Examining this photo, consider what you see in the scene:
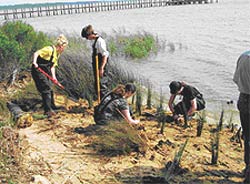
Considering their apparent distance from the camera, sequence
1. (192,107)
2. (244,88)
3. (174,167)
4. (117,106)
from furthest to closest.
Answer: (192,107), (117,106), (174,167), (244,88)

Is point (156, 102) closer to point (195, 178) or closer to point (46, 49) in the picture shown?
point (46, 49)

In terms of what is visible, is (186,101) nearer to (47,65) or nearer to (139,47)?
(47,65)

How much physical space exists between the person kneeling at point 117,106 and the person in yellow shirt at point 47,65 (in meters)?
1.49

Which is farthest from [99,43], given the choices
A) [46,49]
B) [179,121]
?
[179,121]

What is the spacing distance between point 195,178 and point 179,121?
264 cm

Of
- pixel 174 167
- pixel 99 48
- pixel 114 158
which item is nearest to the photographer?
pixel 174 167

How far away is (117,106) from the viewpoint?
20.7ft

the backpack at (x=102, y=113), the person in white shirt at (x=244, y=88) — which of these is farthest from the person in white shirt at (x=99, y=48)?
the person in white shirt at (x=244, y=88)

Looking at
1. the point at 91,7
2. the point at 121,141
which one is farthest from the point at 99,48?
the point at 91,7

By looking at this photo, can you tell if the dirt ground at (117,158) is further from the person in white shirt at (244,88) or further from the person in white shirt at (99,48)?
the person in white shirt at (99,48)

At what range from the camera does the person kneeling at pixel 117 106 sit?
6238 millimetres

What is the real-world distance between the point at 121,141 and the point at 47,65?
7.90 ft

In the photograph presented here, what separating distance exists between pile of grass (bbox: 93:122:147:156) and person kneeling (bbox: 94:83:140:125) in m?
0.35

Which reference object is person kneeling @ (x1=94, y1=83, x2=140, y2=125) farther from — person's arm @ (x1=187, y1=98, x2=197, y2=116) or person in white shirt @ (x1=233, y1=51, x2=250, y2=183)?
person in white shirt @ (x1=233, y1=51, x2=250, y2=183)
